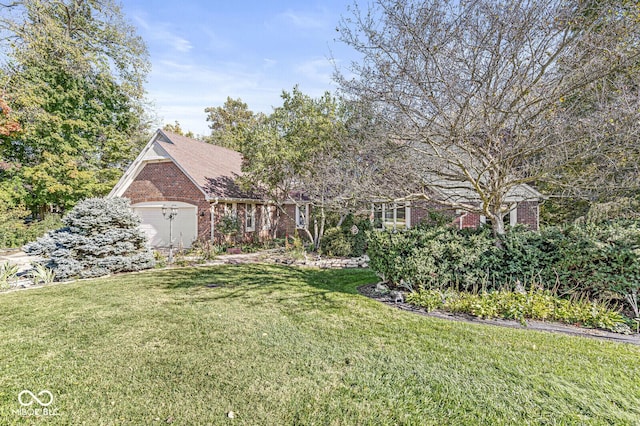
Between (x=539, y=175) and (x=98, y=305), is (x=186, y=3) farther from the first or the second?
(x=539, y=175)

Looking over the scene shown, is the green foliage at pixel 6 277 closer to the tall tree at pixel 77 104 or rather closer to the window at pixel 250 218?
the tall tree at pixel 77 104

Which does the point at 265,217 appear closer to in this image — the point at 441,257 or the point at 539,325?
the point at 441,257

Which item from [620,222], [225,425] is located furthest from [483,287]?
[225,425]

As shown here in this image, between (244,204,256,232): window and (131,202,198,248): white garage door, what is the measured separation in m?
3.00

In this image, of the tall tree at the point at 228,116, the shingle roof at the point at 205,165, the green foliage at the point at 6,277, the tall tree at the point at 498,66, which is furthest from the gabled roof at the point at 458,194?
the tall tree at the point at 228,116

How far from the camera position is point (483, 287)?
602cm

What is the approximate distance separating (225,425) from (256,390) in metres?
0.53

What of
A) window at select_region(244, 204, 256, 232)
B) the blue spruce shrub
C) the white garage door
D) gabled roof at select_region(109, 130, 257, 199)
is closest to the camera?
the blue spruce shrub

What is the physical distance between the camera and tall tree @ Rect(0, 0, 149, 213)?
15930 mm

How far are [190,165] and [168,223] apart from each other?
319 centimetres

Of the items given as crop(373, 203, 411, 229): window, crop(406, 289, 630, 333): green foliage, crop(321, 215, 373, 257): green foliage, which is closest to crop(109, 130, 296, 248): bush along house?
crop(321, 215, 373, 257): green foliage

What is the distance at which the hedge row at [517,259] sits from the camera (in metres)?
5.16

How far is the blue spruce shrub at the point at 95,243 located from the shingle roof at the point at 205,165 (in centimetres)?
486

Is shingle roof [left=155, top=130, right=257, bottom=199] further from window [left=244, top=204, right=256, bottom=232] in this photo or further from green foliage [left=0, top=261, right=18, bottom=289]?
green foliage [left=0, top=261, right=18, bottom=289]
